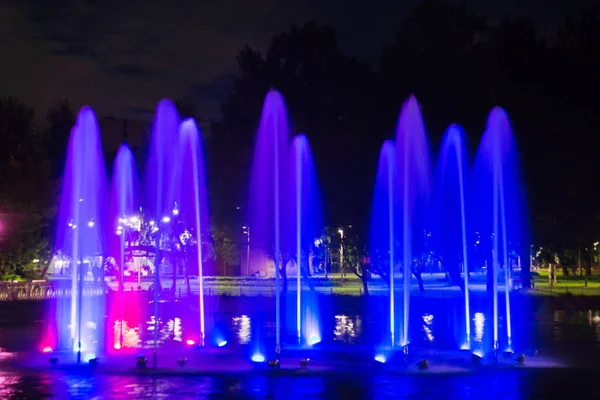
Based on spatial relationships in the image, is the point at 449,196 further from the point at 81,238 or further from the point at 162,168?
the point at 81,238

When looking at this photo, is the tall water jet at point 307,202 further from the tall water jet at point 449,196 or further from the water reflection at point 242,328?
the tall water jet at point 449,196

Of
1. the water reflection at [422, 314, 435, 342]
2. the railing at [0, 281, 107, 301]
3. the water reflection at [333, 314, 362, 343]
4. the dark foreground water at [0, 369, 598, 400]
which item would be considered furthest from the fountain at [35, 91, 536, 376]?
the dark foreground water at [0, 369, 598, 400]

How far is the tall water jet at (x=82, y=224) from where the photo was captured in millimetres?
24000

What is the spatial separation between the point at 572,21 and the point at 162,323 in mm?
26233

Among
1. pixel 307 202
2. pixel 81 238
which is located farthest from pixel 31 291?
Answer: pixel 307 202

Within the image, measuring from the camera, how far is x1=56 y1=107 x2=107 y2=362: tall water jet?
78.7 ft

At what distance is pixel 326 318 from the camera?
3328 centimetres

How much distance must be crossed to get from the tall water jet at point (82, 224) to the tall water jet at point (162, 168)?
221cm

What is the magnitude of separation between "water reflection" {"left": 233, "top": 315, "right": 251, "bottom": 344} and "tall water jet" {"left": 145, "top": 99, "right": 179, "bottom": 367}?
9.27 ft

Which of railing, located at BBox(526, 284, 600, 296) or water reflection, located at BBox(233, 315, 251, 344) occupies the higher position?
railing, located at BBox(526, 284, 600, 296)

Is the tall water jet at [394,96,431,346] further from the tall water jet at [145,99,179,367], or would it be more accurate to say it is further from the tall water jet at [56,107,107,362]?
the tall water jet at [56,107,107,362]

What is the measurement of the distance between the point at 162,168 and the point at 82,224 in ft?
32.9

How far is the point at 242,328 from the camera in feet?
92.2

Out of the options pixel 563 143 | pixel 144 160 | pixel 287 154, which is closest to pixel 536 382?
pixel 563 143
